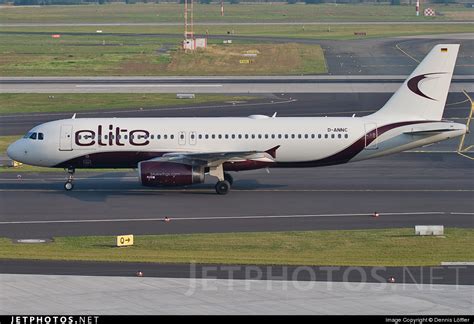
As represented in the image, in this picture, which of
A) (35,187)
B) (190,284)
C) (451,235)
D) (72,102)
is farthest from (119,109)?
(190,284)

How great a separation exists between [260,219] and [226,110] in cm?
4290

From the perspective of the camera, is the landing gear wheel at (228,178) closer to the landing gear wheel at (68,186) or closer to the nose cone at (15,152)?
the landing gear wheel at (68,186)

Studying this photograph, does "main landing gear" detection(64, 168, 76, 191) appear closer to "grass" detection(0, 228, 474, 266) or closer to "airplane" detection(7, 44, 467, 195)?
"airplane" detection(7, 44, 467, 195)

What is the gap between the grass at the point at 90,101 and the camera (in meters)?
96.1

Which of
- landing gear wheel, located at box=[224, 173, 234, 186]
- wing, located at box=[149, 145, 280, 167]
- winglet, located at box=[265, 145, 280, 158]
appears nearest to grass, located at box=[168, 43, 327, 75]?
landing gear wheel, located at box=[224, 173, 234, 186]

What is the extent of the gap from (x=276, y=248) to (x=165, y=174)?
13353mm

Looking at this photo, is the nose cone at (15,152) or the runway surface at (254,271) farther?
the nose cone at (15,152)

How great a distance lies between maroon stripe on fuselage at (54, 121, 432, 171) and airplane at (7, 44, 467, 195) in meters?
0.06

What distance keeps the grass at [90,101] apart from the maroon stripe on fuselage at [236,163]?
36341 millimetres

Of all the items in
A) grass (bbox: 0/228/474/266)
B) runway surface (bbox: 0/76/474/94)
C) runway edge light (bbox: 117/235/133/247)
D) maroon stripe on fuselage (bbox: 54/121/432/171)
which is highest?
runway surface (bbox: 0/76/474/94)

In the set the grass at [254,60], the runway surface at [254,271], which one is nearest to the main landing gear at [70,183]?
the runway surface at [254,271]

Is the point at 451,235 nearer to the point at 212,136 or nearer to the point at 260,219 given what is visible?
the point at 260,219

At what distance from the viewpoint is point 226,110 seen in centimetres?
9281

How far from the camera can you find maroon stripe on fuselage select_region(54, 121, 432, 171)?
57.3 meters
